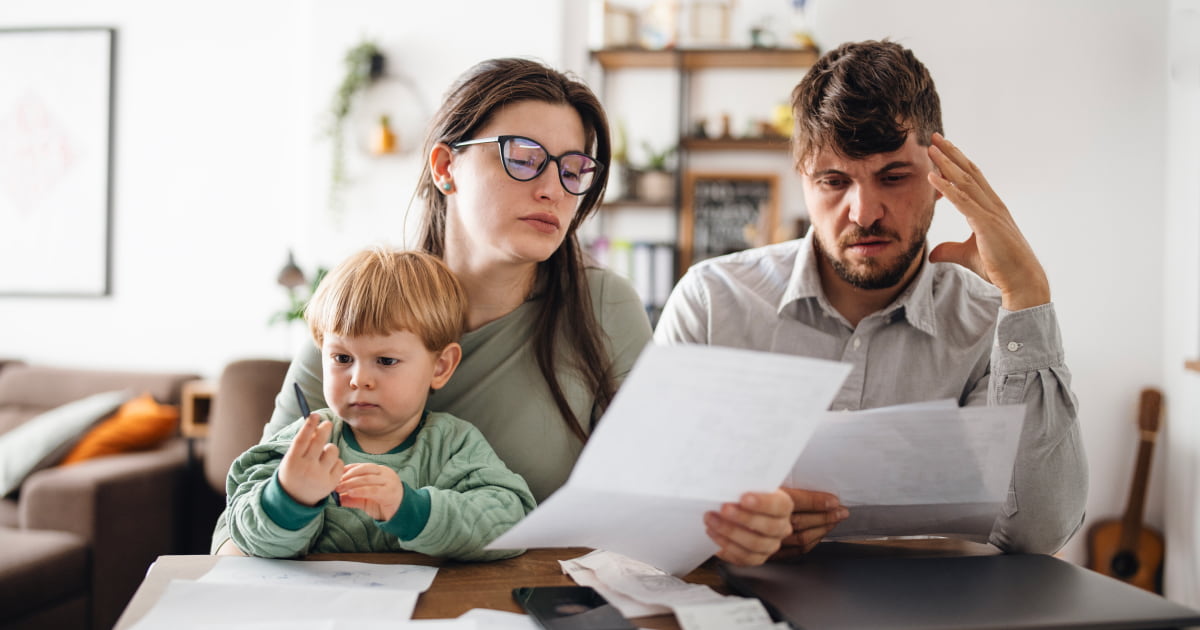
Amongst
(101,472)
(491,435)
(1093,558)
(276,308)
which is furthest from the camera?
(276,308)

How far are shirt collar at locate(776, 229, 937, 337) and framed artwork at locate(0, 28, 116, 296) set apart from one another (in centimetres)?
379

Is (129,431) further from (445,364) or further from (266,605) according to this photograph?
(266,605)

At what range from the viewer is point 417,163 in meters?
3.68

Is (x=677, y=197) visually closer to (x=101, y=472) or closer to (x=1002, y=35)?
(x=1002, y=35)

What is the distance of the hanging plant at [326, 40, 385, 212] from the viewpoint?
3578 mm

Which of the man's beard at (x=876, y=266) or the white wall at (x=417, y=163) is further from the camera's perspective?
the white wall at (x=417, y=163)

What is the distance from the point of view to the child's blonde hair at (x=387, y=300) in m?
1.02

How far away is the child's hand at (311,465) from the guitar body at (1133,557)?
3.21m

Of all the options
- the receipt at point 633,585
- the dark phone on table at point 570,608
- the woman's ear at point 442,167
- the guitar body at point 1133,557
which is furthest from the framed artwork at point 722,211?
the dark phone on table at point 570,608

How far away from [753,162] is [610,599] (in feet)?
10.2

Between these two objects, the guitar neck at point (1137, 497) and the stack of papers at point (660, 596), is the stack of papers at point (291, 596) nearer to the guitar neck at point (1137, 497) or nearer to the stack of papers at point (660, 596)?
the stack of papers at point (660, 596)

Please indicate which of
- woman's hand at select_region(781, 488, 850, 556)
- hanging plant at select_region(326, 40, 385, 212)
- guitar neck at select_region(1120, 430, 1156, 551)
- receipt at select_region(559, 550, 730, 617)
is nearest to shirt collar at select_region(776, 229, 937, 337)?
Answer: woman's hand at select_region(781, 488, 850, 556)

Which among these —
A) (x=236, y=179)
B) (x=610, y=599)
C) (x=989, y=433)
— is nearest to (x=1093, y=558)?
(x=989, y=433)

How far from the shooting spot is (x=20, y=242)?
4070 millimetres
